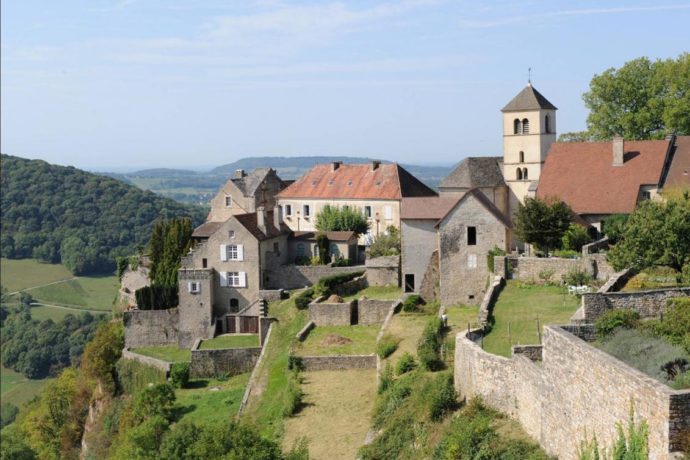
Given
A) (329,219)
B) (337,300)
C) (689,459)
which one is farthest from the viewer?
(329,219)

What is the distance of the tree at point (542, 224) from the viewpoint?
1506 inches

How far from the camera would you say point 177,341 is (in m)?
46.9

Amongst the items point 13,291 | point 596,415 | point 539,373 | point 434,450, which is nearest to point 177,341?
point 434,450

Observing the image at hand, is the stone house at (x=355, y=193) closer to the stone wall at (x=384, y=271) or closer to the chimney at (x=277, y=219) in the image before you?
the chimney at (x=277, y=219)

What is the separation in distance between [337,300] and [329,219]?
12244 mm

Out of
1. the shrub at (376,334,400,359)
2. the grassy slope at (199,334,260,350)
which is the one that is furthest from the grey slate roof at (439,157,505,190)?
the shrub at (376,334,400,359)

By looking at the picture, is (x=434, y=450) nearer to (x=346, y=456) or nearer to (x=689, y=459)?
(x=346, y=456)

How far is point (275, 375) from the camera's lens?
37094 millimetres

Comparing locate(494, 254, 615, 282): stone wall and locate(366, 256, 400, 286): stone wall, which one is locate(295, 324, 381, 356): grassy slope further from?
locate(494, 254, 615, 282): stone wall

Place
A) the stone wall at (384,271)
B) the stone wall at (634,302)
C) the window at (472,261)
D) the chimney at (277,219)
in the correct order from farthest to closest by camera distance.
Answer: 1. the chimney at (277,219)
2. the stone wall at (384,271)
3. the window at (472,261)
4. the stone wall at (634,302)

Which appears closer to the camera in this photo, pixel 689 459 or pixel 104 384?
pixel 689 459

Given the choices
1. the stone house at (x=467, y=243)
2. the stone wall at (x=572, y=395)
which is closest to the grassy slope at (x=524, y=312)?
the stone house at (x=467, y=243)

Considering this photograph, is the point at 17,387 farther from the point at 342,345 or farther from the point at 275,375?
the point at 342,345

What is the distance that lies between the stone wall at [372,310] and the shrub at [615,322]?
61.5 ft
